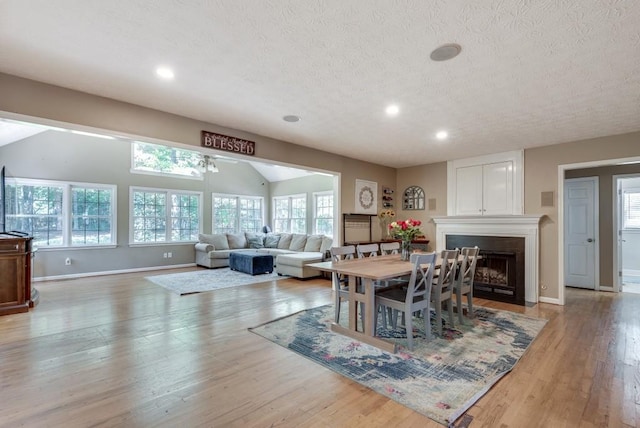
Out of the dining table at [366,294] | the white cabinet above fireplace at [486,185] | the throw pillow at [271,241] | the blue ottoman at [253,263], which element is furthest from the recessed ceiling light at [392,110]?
the throw pillow at [271,241]

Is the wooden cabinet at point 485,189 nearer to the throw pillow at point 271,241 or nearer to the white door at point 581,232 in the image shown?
the white door at point 581,232

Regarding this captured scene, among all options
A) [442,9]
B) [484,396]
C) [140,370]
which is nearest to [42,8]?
[442,9]

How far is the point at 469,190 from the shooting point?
18.3 feet

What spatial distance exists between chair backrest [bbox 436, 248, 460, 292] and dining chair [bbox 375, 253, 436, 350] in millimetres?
180

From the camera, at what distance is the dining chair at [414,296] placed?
2.84 metres

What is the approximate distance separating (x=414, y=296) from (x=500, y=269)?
2774 millimetres

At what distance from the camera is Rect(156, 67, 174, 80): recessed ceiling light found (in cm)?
255

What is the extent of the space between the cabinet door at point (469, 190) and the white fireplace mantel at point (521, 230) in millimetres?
248

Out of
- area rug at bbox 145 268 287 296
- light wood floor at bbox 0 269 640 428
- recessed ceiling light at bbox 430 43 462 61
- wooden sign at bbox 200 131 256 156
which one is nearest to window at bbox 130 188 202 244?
area rug at bbox 145 268 287 296

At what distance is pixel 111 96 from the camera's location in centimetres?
315

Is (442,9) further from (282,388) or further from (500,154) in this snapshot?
→ (500,154)

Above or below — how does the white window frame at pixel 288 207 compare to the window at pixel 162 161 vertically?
below

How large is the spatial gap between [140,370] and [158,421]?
2.54 ft

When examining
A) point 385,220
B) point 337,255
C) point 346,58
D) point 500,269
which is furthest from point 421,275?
point 385,220
